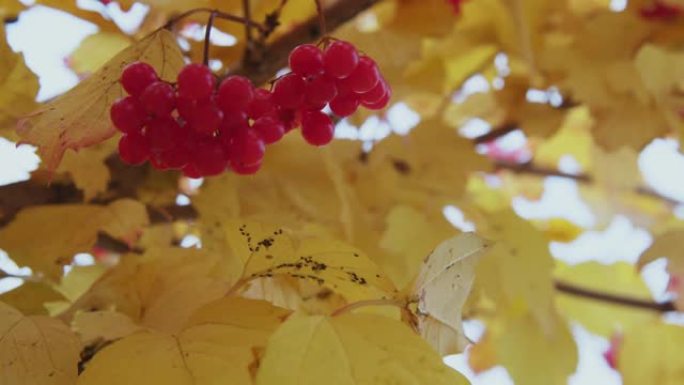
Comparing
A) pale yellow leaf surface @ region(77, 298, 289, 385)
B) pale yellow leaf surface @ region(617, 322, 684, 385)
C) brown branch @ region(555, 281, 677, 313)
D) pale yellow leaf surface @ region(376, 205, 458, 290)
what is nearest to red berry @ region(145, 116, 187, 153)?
pale yellow leaf surface @ region(77, 298, 289, 385)

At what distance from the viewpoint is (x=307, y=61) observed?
1.70 ft

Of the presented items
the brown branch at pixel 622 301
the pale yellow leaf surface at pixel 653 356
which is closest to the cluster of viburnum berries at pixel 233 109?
the brown branch at pixel 622 301

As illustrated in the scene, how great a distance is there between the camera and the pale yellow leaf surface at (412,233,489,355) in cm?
44

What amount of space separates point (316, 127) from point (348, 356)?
175 millimetres

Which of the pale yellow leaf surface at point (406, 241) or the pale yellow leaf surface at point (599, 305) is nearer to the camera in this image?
Answer: the pale yellow leaf surface at point (406, 241)

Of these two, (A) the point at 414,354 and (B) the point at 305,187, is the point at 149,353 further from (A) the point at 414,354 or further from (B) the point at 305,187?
(B) the point at 305,187

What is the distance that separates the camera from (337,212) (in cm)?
79

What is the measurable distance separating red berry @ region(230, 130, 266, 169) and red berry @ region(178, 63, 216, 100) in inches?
1.8

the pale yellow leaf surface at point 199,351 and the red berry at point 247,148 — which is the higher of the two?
the red berry at point 247,148

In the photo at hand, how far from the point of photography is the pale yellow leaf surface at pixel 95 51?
0.88m

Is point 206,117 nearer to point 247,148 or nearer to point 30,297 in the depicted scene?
point 247,148

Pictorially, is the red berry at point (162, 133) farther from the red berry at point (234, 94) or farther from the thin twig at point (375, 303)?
the thin twig at point (375, 303)

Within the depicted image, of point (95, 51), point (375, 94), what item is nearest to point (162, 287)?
point (375, 94)

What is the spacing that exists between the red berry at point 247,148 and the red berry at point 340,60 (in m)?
0.06
